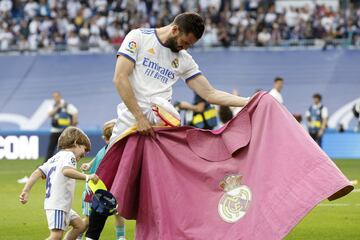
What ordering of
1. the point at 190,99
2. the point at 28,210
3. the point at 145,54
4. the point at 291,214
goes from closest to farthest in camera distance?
the point at 291,214
the point at 145,54
the point at 28,210
the point at 190,99

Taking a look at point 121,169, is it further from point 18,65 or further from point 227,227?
point 18,65

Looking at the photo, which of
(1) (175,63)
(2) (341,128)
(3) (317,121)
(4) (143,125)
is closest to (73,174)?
(4) (143,125)

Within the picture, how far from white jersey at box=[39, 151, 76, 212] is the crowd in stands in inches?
1034

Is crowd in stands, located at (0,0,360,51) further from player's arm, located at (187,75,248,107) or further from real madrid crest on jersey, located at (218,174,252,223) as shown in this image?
real madrid crest on jersey, located at (218,174,252,223)

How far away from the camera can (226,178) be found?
398 inches

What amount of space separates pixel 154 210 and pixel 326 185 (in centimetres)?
163

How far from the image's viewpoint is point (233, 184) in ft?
33.1

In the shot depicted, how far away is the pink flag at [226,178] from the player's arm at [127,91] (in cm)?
16

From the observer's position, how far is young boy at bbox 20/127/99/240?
10.8 meters

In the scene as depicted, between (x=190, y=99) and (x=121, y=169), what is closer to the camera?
(x=121, y=169)

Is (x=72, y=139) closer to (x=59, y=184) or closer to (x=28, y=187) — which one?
(x=59, y=184)

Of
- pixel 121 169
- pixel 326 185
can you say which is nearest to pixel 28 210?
pixel 121 169

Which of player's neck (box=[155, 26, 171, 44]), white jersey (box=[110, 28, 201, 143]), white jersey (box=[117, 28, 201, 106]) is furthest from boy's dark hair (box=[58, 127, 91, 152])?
player's neck (box=[155, 26, 171, 44])

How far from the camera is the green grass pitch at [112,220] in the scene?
13.7 meters
